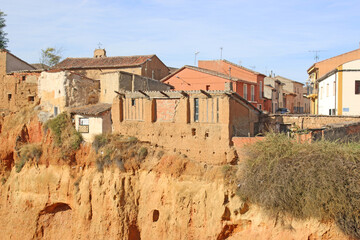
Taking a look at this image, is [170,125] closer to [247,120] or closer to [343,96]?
[247,120]

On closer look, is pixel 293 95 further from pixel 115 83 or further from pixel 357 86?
pixel 115 83

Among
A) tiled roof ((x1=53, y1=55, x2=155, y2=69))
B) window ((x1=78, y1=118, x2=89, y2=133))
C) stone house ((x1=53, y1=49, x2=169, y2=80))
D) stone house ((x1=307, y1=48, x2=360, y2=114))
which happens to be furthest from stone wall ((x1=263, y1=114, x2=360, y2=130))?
tiled roof ((x1=53, y1=55, x2=155, y2=69))

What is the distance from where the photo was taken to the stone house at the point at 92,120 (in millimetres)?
19484

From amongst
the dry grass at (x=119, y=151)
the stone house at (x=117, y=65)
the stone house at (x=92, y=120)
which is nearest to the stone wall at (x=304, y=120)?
the dry grass at (x=119, y=151)

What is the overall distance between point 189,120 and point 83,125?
6.44 metres

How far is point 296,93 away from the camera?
4606cm

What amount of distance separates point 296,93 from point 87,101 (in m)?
31.6

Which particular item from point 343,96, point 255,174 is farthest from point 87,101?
point 343,96

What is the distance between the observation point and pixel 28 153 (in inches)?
814

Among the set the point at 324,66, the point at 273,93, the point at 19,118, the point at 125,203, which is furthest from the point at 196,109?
the point at 273,93

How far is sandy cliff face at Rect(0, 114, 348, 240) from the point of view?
14.5m

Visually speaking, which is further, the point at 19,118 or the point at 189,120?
the point at 19,118

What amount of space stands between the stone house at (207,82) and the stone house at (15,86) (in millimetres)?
9360

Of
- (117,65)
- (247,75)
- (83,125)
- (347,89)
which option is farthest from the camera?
(247,75)
